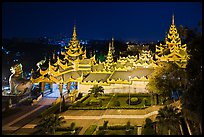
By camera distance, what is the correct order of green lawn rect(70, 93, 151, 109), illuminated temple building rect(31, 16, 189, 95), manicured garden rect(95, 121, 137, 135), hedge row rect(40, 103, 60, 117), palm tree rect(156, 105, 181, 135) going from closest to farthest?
palm tree rect(156, 105, 181, 135) → manicured garden rect(95, 121, 137, 135) → hedge row rect(40, 103, 60, 117) → green lawn rect(70, 93, 151, 109) → illuminated temple building rect(31, 16, 189, 95)

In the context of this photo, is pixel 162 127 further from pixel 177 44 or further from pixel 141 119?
pixel 177 44

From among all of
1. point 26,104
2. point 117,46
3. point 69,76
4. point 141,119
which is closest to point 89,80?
point 69,76

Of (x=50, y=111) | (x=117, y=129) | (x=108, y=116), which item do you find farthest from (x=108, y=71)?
(x=117, y=129)

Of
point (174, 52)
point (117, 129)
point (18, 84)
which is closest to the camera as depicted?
point (117, 129)

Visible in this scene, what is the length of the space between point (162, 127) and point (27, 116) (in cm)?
1000

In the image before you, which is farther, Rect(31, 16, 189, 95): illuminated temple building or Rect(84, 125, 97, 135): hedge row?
Rect(31, 16, 189, 95): illuminated temple building

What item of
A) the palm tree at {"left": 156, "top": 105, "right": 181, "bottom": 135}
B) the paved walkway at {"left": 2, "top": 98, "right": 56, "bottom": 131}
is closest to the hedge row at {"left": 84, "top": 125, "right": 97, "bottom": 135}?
the palm tree at {"left": 156, "top": 105, "right": 181, "bottom": 135}

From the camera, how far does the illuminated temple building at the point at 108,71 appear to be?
73.3 ft

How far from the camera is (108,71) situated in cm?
2448

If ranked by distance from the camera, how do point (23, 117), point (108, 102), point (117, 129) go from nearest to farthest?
point (117, 129) < point (23, 117) < point (108, 102)

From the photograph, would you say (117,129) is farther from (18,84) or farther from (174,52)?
(18,84)

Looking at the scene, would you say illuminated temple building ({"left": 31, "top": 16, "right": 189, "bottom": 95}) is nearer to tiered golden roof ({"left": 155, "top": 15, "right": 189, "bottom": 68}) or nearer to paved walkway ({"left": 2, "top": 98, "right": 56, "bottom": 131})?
tiered golden roof ({"left": 155, "top": 15, "right": 189, "bottom": 68})

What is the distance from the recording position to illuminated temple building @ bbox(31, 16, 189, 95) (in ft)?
73.3

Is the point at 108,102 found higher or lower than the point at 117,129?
higher
